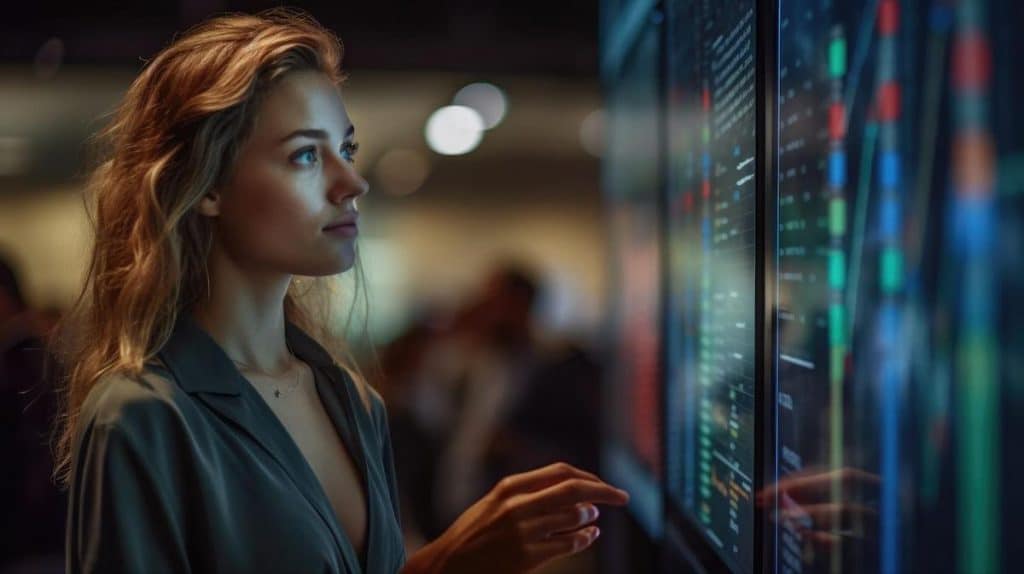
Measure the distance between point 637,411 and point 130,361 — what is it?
46.5 inches

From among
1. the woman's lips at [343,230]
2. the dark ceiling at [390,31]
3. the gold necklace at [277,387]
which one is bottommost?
the gold necklace at [277,387]

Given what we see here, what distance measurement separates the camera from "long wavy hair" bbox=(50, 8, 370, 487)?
3.78ft

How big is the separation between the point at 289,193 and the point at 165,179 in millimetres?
143

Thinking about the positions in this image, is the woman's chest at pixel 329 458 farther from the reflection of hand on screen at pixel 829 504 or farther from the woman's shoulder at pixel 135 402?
the reflection of hand on screen at pixel 829 504

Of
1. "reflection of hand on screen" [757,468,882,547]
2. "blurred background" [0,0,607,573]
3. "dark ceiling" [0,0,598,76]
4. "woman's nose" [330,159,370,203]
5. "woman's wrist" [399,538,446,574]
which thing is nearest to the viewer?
"reflection of hand on screen" [757,468,882,547]

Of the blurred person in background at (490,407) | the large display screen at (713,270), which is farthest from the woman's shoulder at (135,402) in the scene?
the blurred person in background at (490,407)

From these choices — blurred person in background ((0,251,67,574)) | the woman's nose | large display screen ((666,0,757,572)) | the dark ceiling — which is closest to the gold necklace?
the woman's nose

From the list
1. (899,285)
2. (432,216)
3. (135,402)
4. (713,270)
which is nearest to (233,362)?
(135,402)

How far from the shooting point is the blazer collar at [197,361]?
1.12m

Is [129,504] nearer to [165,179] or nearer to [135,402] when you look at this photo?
[135,402]

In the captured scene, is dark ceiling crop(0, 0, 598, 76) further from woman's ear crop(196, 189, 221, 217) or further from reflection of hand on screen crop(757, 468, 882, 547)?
reflection of hand on screen crop(757, 468, 882, 547)

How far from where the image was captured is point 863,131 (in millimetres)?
783

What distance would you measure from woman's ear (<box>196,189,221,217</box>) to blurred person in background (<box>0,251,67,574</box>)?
1.91 m

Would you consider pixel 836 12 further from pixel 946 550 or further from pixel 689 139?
pixel 689 139
